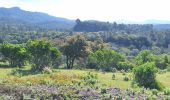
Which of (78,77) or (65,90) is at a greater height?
(65,90)

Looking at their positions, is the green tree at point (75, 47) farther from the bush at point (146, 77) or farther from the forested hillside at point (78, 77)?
the bush at point (146, 77)

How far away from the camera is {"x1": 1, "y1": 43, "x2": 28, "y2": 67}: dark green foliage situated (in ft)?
205

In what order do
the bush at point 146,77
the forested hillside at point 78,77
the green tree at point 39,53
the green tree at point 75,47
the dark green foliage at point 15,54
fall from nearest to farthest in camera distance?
the forested hillside at point 78,77
the bush at point 146,77
the green tree at point 39,53
the dark green foliage at point 15,54
the green tree at point 75,47

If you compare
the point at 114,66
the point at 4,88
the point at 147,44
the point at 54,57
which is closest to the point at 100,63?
the point at 114,66

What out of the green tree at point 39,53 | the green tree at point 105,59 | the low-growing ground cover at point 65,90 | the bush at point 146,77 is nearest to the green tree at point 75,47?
the green tree at point 105,59

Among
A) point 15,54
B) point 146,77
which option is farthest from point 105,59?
point 146,77

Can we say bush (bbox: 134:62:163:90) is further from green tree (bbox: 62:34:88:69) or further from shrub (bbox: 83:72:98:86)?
green tree (bbox: 62:34:88:69)

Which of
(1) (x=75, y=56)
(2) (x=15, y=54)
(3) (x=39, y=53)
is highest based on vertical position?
(3) (x=39, y=53)

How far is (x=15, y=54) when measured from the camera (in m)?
63.0

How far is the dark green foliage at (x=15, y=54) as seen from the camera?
205ft

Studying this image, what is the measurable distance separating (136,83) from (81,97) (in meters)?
12.2

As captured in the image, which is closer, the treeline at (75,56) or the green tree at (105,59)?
the treeline at (75,56)

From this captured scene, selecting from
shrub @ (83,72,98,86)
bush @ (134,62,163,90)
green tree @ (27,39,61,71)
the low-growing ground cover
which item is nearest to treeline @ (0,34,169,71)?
green tree @ (27,39,61,71)

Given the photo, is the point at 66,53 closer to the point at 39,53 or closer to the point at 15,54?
the point at 15,54
